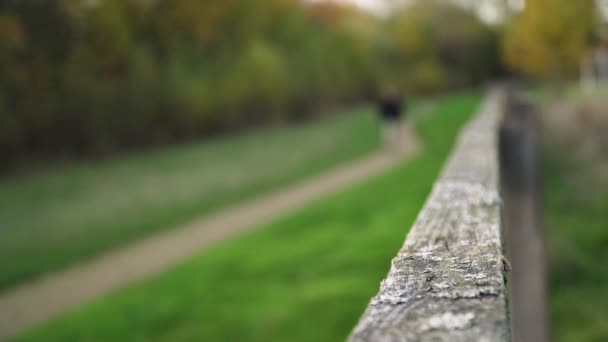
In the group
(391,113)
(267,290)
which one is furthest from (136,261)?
(391,113)

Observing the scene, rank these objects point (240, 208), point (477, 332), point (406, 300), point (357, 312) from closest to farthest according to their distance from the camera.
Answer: point (477, 332) < point (406, 300) < point (357, 312) < point (240, 208)

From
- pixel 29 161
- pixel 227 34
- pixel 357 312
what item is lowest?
pixel 357 312

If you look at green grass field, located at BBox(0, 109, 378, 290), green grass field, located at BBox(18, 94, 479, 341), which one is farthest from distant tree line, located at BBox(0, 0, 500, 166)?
green grass field, located at BBox(18, 94, 479, 341)

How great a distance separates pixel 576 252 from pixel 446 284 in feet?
17.4

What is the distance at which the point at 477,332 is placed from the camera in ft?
2.87

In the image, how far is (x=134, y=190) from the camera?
15.0 metres

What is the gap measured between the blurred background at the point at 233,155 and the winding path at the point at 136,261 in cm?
29

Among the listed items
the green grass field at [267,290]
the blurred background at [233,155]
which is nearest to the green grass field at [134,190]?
the blurred background at [233,155]

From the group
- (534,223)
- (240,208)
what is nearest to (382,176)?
(240,208)

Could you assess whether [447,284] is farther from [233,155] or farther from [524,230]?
[233,155]

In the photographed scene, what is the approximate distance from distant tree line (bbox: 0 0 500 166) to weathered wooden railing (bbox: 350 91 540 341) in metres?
17.9

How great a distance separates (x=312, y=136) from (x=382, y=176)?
1321 centimetres

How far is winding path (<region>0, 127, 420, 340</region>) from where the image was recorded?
7.07m

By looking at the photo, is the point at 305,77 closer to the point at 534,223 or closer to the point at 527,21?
the point at 527,21
